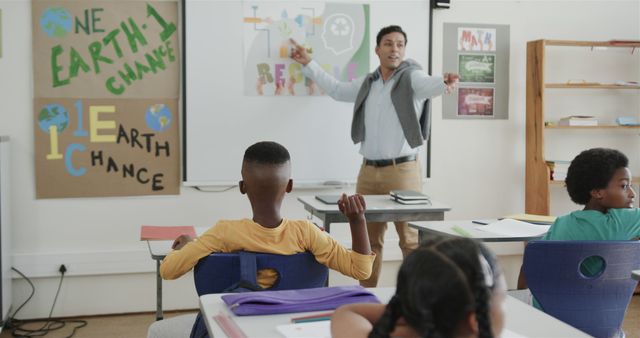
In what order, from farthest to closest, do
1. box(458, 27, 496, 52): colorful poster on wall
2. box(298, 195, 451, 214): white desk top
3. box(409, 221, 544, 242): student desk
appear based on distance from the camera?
1. box(458, 27, 496, 52): colorful poster on wall
2. box(298, 195, 451, 214): white desk top
3. box(409, 221, 544, 242): student desk

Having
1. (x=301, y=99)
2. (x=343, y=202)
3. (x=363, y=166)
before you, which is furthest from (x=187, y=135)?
(x=343, y=202)

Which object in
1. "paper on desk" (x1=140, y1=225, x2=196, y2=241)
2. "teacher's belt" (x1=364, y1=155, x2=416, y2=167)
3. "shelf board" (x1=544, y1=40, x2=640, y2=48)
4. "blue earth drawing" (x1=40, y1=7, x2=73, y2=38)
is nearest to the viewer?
"paper on desk" (x1=140, y1=225, x2=196, y2=241)

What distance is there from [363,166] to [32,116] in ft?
6.46

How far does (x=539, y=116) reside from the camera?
189 inches

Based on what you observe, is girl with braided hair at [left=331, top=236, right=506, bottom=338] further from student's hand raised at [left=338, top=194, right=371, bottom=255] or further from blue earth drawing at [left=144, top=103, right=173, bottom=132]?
blue earth drawing at [left=144, top=103, right=173, bottom=132]

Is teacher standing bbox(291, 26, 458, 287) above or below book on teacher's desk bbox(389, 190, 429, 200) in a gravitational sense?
above

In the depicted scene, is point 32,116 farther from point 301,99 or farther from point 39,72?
point 301,99

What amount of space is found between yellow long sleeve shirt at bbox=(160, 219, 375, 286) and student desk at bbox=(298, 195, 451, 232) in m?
1.45

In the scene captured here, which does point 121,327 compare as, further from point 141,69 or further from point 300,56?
point 300,56

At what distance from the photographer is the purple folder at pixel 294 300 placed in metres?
1.52

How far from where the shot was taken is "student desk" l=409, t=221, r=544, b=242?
2.93 m

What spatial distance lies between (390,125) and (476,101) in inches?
35.6

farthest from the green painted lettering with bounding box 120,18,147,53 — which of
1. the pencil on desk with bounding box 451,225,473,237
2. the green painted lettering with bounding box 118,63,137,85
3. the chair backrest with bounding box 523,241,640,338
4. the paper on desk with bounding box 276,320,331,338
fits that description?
the paper on desk with bounding box 276,320,331,338

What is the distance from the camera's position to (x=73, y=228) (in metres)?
4.34
